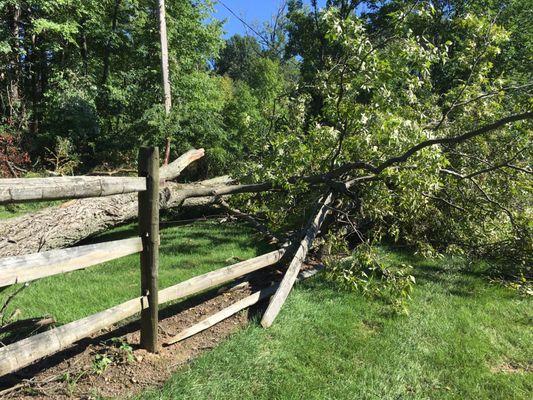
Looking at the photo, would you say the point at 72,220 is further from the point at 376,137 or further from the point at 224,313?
the point at 376,137

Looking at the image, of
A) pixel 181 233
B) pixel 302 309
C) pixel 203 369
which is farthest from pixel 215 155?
pixel 203 369

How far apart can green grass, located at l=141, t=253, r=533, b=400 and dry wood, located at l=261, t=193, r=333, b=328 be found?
0.11 metres

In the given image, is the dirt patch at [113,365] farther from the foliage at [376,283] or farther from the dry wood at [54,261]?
the foliage at [376,283]

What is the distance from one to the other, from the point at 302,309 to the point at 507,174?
12.4 feet

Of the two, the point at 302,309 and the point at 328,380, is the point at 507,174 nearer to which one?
the point at 302,309

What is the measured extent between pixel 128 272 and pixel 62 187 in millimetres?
3654

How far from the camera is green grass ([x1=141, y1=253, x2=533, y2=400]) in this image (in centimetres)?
333

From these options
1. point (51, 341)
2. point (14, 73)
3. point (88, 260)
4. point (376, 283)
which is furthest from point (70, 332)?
point (14, 73)

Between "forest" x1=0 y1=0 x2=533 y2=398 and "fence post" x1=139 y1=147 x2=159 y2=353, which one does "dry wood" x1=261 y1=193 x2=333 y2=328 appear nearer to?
"forest" x1=0 y1=0 x2=533 y2=398

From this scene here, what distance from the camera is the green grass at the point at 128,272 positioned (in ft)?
15.4

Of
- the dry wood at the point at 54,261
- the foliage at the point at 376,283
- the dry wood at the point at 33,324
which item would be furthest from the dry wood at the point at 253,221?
the dry wood at the point at 54,261

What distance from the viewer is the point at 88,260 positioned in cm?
284

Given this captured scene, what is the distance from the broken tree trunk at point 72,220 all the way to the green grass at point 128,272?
0.54m

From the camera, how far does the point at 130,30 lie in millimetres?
18688
